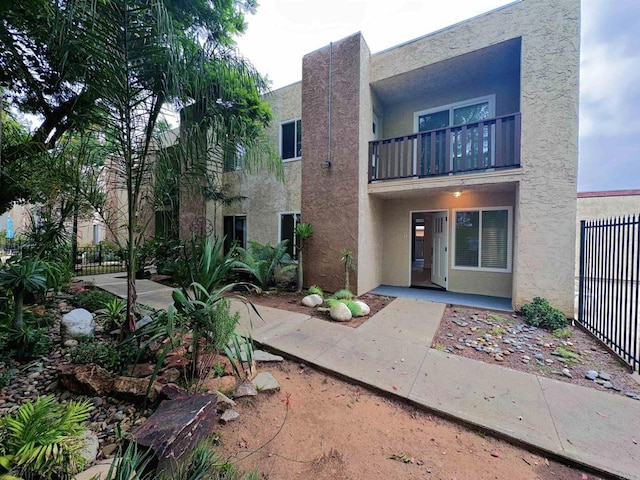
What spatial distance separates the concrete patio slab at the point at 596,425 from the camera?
6.88 ft

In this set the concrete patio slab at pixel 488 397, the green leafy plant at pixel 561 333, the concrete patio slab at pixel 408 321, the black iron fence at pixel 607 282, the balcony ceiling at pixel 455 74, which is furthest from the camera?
the balcony ceiling at pixel 455 74

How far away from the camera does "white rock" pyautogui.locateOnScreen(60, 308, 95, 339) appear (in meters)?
3.79

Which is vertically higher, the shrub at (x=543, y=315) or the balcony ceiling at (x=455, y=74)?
the balcony ceiling at (x=455, y=74)

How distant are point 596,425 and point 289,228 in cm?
775

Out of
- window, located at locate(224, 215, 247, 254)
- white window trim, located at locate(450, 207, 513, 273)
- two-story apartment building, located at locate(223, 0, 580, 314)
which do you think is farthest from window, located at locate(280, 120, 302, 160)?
white window trim, located at locate(450, 207, 513, 273)

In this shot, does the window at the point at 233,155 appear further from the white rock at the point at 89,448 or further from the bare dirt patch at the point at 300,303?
the white rock at the point at 89,448

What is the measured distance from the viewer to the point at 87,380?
2.69 m

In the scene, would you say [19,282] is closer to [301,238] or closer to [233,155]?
[233,155]

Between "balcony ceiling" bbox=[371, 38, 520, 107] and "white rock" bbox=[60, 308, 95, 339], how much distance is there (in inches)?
328

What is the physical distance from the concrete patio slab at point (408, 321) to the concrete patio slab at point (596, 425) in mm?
1631

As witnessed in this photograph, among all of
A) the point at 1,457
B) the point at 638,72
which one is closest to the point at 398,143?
the point at 1,457

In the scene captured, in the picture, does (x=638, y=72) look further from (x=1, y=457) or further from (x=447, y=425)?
(x=1, y=457)

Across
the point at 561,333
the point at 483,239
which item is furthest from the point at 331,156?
the point at 561,333

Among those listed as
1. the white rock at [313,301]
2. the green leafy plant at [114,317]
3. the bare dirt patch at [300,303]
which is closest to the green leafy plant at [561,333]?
the bare dirt patch at [300,303]
